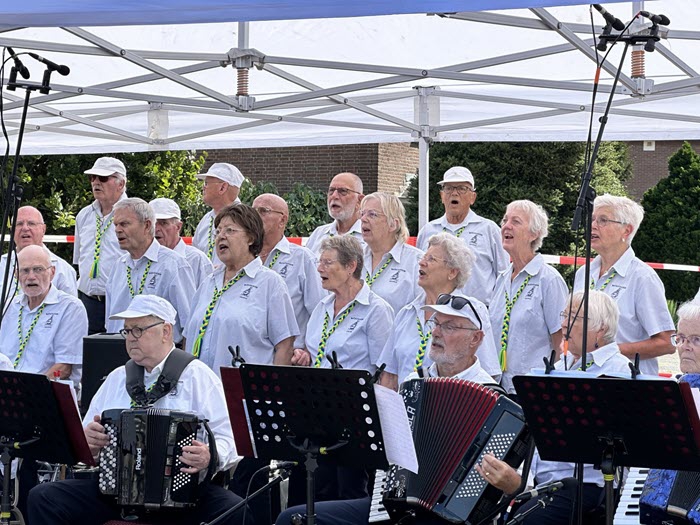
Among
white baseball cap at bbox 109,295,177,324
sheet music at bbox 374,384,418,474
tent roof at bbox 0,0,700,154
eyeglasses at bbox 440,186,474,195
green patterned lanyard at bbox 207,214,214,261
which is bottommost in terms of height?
sheet music at bbox 374,384,418,474

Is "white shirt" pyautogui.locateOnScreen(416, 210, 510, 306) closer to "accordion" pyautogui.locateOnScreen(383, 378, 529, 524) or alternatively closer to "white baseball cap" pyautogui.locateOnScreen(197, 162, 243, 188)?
"white baseball cap" pyautogui.locateOnScreen(197, 162, 243, 188)

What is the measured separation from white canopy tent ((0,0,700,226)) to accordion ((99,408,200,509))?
3493 millimetres

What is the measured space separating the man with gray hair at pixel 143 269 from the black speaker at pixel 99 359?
98 cm

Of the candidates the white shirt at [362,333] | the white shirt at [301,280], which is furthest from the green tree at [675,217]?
the white shirt at [362,333]

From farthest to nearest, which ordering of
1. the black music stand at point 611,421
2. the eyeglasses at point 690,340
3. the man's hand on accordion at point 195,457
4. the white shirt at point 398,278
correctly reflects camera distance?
the white shirt at point 398,278 < the man's hand on accordion at point 195,457 < the eyeglasses at point 690,340 < the black music stand at point 611,421

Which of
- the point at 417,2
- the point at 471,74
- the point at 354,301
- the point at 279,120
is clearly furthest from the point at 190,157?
the point at 417,2

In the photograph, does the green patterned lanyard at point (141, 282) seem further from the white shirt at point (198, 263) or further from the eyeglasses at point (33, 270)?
the eyeglasses at point (33, 270)

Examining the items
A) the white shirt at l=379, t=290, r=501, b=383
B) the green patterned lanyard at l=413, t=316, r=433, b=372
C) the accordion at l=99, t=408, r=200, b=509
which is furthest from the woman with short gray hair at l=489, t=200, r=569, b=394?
the accordion at l=99, t=408, r=200, b=509

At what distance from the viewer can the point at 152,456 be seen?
214 inches

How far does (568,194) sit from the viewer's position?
25969 mm

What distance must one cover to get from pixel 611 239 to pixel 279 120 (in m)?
4.70

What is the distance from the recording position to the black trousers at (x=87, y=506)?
573cm

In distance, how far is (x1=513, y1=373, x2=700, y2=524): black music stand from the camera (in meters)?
4.07

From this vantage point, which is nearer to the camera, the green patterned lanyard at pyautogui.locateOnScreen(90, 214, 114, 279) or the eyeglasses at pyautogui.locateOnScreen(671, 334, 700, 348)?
the eyeglasses at pyautogui.locateOnScreen(671, 334, 700, 348)
